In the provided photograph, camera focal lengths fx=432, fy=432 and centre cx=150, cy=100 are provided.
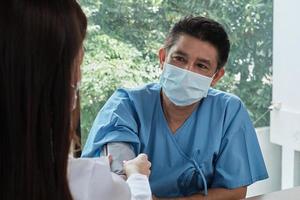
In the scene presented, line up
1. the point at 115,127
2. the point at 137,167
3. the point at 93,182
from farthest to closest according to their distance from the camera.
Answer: the point at 115,127
the point at 137,167
the point at 93,182

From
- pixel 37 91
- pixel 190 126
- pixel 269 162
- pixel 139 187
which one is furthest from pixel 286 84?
pixel 37 91

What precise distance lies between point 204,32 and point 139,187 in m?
0.71

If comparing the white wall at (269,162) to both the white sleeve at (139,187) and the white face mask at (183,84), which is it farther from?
the white sleeve at (139,187)

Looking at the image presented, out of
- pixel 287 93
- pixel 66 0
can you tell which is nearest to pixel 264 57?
pixel 287 93

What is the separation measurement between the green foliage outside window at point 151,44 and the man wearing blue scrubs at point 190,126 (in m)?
0.31

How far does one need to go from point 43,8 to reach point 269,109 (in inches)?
79.1

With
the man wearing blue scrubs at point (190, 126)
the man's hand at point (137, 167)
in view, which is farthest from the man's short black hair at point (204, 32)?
the man's hand at point (137, 167)

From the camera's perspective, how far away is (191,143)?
4.92 ft

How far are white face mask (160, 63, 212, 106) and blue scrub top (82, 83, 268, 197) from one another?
2.5 inches

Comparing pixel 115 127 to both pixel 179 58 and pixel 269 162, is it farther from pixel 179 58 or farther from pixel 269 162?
pixel 269 162

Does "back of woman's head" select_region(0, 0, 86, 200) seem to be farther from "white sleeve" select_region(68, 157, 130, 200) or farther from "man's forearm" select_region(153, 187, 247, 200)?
"man's forearm" select_region(153, 187, 247, 200)

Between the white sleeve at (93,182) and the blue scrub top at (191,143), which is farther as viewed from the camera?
the blue scrub top at (191,143)

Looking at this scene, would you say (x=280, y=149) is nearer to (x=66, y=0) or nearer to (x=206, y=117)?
(x=206, y=117)

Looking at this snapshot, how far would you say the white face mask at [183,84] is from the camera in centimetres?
148
